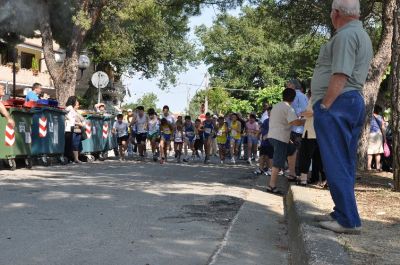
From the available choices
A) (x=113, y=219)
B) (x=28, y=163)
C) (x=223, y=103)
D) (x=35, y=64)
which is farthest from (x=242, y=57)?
(x=113, y=219)

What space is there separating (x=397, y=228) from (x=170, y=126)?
14443mm

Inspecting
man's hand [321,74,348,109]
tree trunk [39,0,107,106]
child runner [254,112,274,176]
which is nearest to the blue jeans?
man's hand [321,74,348,109]

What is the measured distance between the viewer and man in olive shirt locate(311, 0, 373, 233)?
4.92m

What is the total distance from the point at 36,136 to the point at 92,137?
4135 mm

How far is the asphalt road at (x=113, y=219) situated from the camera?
502cm

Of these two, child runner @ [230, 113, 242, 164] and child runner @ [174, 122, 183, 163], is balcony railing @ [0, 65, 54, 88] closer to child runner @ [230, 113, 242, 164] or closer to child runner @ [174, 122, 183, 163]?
child runner @ [174, 122, 183, 163]

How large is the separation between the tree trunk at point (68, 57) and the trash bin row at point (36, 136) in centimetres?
351

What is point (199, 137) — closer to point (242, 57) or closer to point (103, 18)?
point (103, 18)

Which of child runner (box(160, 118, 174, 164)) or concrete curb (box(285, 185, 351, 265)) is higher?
child runner (box(160, 118, 174, 164))

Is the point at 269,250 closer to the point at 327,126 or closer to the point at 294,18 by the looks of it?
the point at 327,126

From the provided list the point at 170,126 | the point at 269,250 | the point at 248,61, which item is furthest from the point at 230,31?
the point at 269,250

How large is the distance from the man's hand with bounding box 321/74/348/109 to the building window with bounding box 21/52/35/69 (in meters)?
46.3

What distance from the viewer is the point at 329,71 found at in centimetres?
516

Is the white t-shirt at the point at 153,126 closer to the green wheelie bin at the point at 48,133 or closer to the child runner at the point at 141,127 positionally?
the child runner at the point at 141,127
